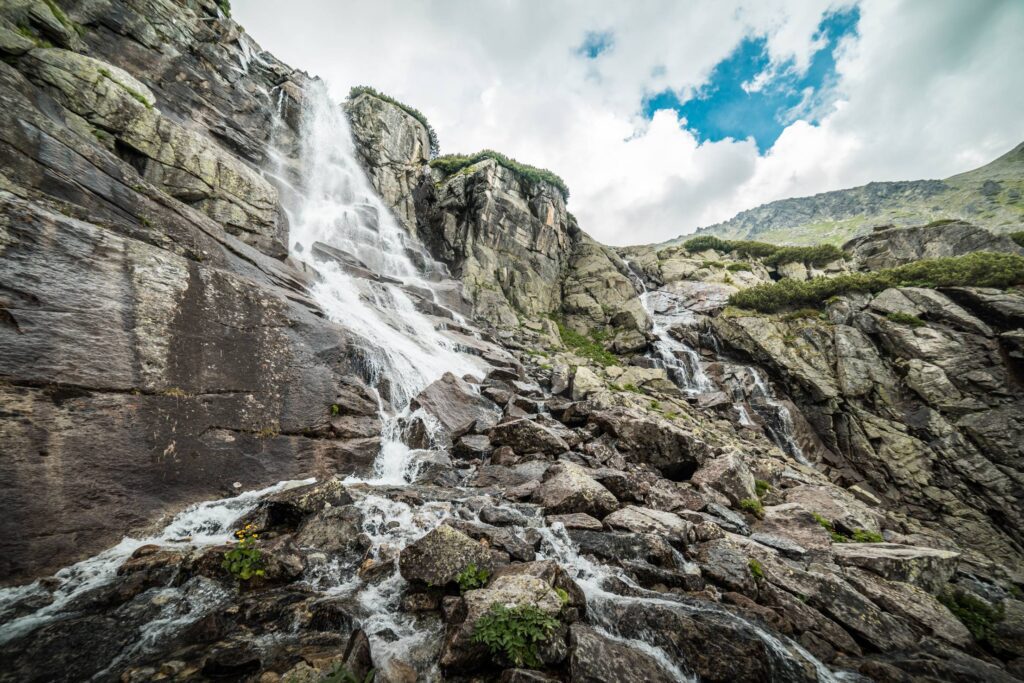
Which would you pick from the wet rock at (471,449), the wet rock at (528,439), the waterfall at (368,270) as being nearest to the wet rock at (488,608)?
the waterfall at (368,270)

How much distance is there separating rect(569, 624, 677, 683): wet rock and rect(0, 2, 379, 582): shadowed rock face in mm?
7717

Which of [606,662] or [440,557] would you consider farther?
[440,557]

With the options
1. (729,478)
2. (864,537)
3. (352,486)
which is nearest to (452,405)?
(352,486)

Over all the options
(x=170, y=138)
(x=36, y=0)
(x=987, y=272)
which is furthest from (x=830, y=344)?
(x=36, y=0)

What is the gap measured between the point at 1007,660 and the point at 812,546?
2.78m

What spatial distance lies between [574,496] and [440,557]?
3.85 metres

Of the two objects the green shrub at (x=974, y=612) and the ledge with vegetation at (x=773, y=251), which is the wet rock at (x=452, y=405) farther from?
the ledge with vegetation at (x=773, y=251)

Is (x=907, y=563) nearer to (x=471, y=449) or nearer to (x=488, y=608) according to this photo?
(x=488, y=608)

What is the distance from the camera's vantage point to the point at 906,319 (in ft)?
87.1

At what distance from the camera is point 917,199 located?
115 metres

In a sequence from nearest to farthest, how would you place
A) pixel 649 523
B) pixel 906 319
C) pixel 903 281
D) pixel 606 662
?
1. pixel 606 662
2. pixel 649 523
3. pixel 906 319
4. pixel 903 281

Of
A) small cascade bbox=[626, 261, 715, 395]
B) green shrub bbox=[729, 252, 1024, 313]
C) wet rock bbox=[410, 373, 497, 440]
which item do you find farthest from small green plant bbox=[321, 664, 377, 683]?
green shrub bbox=[729, 252, 1024, 313]

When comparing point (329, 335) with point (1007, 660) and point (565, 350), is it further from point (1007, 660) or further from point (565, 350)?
point (565, 350)

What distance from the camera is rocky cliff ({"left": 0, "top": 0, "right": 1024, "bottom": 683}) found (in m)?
4.53
